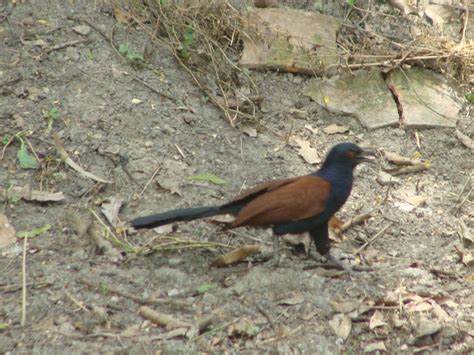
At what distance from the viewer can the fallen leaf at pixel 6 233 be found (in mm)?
4516

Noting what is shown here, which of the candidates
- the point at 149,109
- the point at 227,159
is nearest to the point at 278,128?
the point at 227,159

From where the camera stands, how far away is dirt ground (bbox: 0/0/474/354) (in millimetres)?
3943

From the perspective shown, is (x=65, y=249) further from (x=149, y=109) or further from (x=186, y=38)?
(x=186, y=38)

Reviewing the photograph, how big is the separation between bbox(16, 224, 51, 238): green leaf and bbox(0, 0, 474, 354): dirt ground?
0.03 metres

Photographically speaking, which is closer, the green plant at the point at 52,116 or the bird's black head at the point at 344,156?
the bird's black head at the point at 344,156

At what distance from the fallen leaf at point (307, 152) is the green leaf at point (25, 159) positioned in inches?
74.2

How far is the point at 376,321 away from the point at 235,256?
926 mm

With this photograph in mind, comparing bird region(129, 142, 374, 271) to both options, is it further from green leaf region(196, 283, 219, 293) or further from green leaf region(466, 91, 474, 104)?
green leaf region(466, 91, 474, 104)

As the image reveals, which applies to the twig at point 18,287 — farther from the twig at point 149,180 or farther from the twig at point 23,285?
the twig at point 149,180

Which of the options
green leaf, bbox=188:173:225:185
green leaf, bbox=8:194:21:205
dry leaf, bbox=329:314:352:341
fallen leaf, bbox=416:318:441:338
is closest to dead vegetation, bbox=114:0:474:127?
green leaf, bbox=188:173:225:185

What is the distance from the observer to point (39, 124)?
5293 millimetres

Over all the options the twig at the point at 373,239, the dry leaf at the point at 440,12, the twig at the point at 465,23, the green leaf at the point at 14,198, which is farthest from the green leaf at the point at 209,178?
the dry leaf at the point at 440,12

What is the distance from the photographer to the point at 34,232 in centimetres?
460

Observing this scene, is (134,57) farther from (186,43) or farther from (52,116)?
(52,116)
